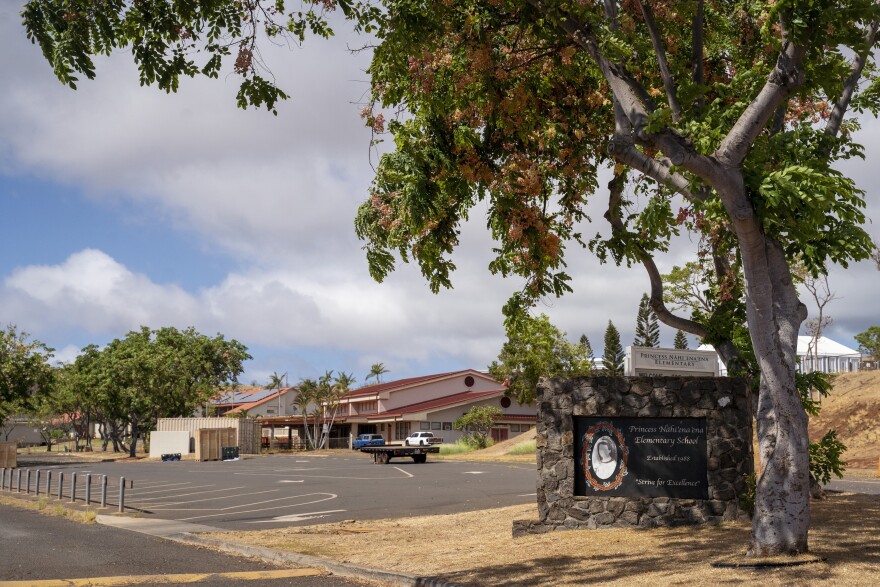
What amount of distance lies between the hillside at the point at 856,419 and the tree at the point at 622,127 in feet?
83.9

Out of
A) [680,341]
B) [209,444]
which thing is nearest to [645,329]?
[680,341]

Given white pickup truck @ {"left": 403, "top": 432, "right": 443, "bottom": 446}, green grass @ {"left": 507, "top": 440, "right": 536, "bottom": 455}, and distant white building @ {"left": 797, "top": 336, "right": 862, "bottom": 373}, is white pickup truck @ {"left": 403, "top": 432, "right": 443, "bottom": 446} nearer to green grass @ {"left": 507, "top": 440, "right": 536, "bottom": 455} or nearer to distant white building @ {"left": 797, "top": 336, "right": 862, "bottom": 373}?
green grass @ {"left": 507, "top": 440, "right": 536, "bottom": 455}

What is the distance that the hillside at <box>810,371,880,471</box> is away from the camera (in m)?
39.8

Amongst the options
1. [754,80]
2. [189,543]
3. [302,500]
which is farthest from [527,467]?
[754,80]

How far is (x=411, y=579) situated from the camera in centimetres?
1089

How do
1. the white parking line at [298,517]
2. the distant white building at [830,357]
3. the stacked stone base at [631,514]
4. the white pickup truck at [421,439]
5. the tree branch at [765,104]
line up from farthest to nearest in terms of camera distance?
the distant white building at [830,357] < the white pickup truck at [421,439] < the white parking line at [298,517] < the stacked stone base at [631,514] < the tree branch at [765,104]

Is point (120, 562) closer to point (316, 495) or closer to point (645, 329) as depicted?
point (316, 495)

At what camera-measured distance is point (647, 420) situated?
1423 cm

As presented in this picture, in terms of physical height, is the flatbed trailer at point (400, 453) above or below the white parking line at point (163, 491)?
above

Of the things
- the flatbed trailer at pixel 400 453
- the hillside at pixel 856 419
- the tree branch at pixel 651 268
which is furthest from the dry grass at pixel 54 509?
the hillside at pixel 856 419

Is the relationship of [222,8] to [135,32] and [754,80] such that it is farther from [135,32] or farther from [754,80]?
[754,80]

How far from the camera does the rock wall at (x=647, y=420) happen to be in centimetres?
1374

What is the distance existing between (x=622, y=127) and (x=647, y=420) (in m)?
5.57

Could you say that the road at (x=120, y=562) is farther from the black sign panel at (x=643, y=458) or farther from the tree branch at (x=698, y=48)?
the tree branch at (x=698, y=48)
